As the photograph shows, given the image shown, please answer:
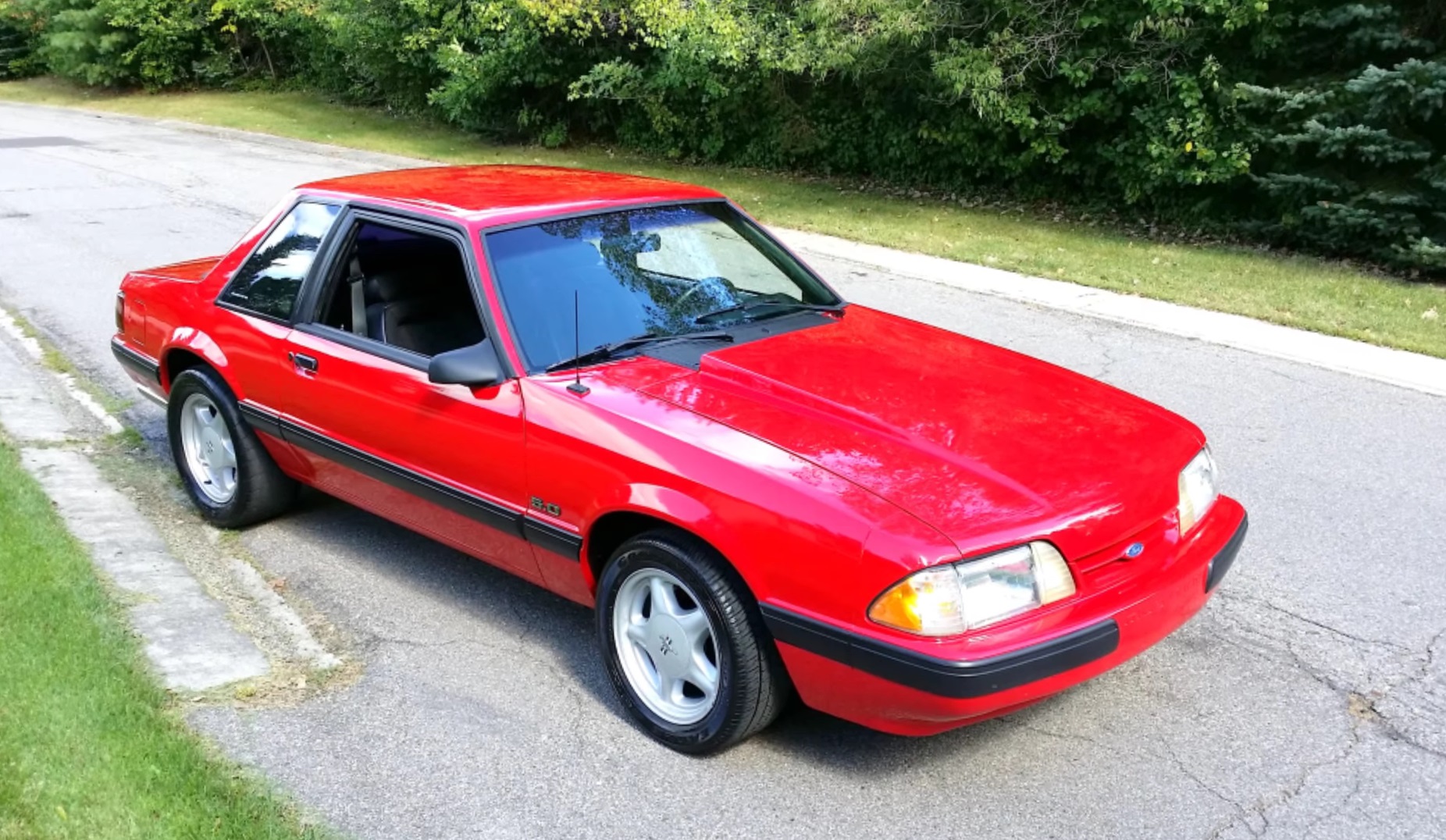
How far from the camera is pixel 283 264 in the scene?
16.2 ft

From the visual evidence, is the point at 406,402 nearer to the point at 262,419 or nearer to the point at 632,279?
the point at 632,279

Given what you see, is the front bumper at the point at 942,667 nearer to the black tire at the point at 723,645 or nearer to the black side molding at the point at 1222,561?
the black tire at the point at 723,645

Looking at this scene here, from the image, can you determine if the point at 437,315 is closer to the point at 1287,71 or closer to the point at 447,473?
the point at 447,473

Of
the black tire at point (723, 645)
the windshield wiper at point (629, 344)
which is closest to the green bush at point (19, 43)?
the windshield wiper at point (629, 344)

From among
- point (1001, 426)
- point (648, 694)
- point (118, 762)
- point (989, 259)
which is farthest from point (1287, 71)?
point (118, 762)

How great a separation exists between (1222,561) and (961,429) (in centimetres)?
90

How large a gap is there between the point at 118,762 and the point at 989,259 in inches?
386

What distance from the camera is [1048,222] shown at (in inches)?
571

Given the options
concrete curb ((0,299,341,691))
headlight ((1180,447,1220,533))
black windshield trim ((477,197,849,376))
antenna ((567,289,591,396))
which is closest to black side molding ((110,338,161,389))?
concrete curb ((0,299,341,691))

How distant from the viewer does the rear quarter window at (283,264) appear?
4.81 meters

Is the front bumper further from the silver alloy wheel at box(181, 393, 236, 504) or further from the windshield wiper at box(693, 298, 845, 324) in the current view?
the silver alloy wheel at box(181, 393, 236, 504)

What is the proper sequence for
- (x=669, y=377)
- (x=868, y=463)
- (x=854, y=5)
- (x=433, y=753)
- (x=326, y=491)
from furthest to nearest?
(x=854, y=5), (x=326, y=491), (x=669, y=377), (x=433, y=753), (x=868, y=463)

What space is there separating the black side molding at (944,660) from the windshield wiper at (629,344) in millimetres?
1151

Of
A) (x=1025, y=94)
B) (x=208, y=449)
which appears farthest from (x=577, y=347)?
(x=1025, y=94)
